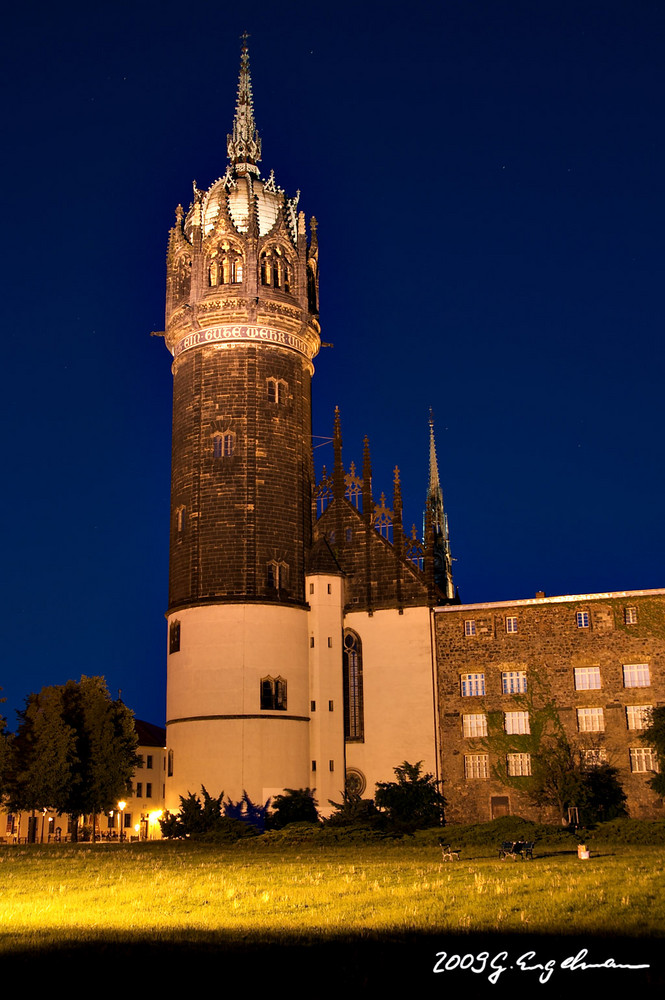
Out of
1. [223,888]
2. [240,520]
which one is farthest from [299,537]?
[223,888]

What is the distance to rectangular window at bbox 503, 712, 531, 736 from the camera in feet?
177

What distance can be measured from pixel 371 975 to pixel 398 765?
132 feet

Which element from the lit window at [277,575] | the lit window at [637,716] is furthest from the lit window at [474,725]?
the lit window at [277,575]

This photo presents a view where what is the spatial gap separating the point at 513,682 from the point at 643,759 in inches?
275

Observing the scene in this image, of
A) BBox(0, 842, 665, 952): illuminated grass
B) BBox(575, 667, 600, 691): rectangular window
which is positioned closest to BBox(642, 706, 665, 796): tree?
BBox(575, 667, 600, 691): rectangular window

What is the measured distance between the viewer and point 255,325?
60688 mm

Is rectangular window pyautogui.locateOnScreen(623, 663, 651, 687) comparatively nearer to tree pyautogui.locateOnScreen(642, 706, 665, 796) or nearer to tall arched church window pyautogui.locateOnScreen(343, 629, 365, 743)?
tree pyautogui.locateOnScreen(642, 706, 665, 796)

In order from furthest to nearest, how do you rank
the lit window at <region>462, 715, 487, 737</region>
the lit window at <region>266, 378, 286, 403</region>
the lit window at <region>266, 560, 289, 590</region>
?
the lit window at <region>266, 378, 286, 403</region>, the lit window at <region>266, 560, 289, 590</region>, the lit window at <region>462, 715, 487, 737</region>

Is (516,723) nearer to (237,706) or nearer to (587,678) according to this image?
(587,678)

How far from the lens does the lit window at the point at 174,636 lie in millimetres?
58312

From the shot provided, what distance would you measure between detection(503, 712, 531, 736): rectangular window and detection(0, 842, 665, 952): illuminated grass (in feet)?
56.9

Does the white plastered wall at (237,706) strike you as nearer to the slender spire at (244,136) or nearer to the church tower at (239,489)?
the church tower at (239,489)

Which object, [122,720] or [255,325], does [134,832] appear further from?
[255,325]

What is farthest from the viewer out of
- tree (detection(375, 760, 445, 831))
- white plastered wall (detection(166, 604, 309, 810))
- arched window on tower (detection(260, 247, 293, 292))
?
arched window on tower (detection(260, 247, 293, 292))
